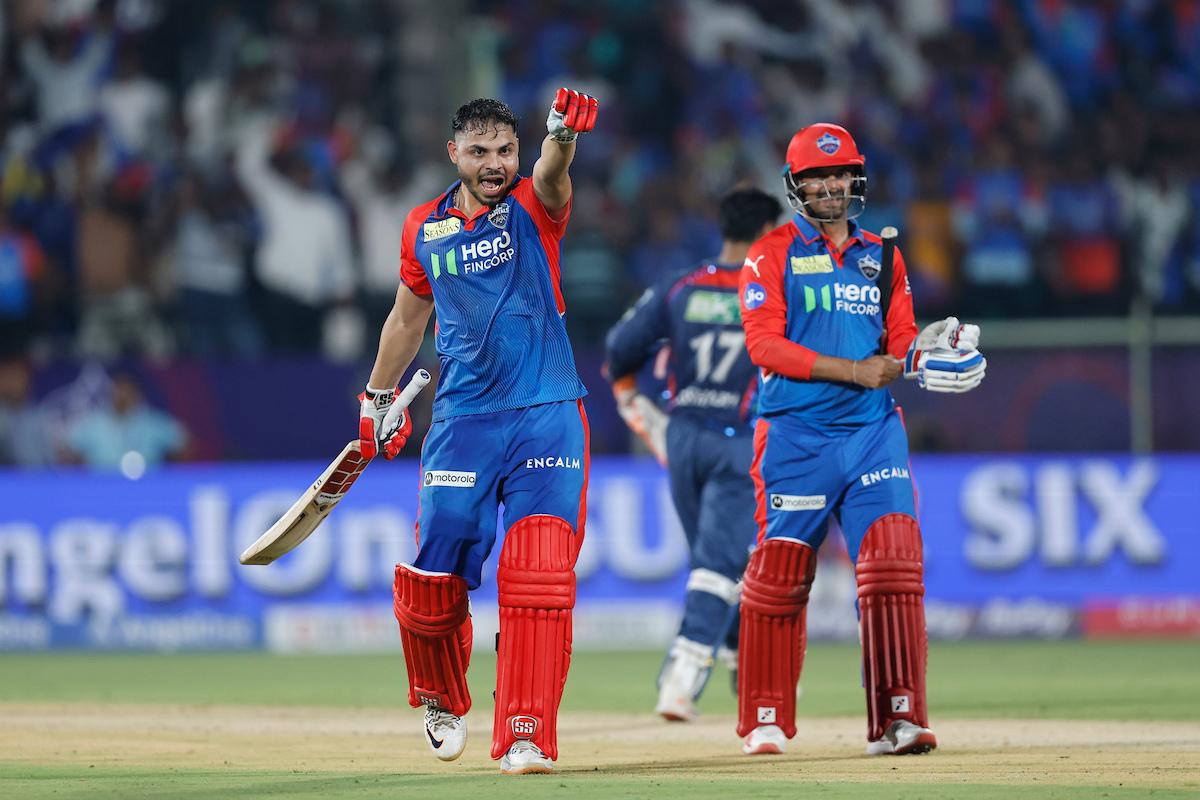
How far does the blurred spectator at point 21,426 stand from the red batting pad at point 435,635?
9014 mm

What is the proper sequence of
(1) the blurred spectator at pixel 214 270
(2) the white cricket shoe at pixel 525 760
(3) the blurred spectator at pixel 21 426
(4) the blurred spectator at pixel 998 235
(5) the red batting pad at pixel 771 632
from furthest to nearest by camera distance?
(1) the blurred spectator at pixel 214 270, (4) the blurred spectator at pixel 998 235, (3) the blurred spectator at pixel 21 426, (5) the red batting pad at pixel 771 632, (2) the white cricket shoe at pixel 525 760

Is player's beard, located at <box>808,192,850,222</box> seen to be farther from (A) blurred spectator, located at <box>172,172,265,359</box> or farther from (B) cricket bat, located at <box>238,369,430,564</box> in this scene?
(A) blurred spectator, located at <box>172,172,265,359</box>

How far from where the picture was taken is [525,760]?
280 inches

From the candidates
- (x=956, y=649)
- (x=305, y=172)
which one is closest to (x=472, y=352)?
(x=956, y=649)

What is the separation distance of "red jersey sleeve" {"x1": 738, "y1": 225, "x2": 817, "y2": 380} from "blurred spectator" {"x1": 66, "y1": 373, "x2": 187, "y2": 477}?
8.87 metres

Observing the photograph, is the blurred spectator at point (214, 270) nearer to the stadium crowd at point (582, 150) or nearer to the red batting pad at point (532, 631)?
the stadium crowd at point (582, 150)

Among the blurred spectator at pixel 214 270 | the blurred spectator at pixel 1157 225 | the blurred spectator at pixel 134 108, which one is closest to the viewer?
the blurred spectator at pixel 1157 225

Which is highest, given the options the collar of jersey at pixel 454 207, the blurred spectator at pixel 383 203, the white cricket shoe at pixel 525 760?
the blurred spectator at pixel 383 203

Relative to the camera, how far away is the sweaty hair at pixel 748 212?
1016cm

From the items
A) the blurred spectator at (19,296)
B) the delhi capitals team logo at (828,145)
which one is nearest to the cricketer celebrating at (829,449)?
the delhi capitals team logo at (828,145)

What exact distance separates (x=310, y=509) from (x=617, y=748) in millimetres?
1765

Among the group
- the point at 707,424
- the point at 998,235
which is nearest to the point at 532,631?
the point at 707,424

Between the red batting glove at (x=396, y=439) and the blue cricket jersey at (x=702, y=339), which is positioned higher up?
the blue cricket jersey at (x=702, y=339)

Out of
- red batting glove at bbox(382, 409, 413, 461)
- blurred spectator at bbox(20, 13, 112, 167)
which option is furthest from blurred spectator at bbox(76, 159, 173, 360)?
red batting glove at bbox(382, 409, 413, 461)
